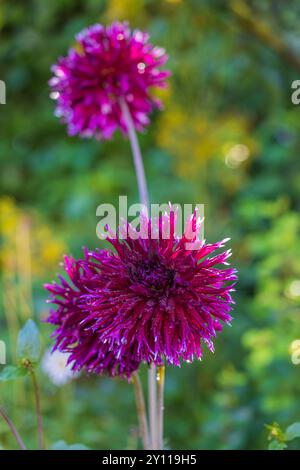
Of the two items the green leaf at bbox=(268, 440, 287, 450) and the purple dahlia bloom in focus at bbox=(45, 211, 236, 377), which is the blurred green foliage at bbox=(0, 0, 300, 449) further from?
the purple dahlia bloom in focus at bbox=(45, 211, 236, 377)

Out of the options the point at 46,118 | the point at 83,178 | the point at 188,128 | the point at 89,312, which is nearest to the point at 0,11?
the point at 46,118

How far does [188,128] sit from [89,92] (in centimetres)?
118

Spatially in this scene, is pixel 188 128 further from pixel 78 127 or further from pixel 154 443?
pixel 154 443

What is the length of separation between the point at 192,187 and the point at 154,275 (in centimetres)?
141

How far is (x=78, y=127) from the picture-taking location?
0.88m

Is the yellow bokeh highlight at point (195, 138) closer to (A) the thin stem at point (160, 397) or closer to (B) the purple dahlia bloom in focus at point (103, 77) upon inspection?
(B) the purple dahlia bloom in focus at point (103, 77)

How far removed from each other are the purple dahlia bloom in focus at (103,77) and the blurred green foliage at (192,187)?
0.51 metres

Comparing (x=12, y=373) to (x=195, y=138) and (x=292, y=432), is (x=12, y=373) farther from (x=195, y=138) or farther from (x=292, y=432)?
(x=195, y=138)

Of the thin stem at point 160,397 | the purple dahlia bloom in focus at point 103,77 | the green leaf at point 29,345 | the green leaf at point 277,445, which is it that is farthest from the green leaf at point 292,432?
the purple dahlia bloom in focus at point 103,77

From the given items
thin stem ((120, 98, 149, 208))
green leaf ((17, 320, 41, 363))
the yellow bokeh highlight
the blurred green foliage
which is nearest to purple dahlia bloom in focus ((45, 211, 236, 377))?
green leaf ((17, 320, 41, 363))

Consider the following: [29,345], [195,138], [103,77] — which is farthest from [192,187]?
[29,345]

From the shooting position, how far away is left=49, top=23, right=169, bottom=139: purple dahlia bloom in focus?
846 millimetres

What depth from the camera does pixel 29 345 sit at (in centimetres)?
68

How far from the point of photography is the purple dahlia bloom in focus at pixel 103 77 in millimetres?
846
